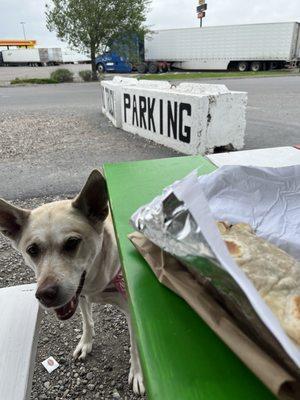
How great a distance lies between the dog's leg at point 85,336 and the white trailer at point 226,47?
32.8 m

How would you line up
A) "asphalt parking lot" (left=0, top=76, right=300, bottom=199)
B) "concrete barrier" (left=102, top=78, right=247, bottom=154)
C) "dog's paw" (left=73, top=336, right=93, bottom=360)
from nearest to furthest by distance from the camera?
"dog's paw" (left=73, top=336, right=93, bottom=360) → "asphalt parking lot" (left=0, top=76, right=300, bottom=199) → "concrete barrier" (left=102, top=78, right=247, bottom=154)

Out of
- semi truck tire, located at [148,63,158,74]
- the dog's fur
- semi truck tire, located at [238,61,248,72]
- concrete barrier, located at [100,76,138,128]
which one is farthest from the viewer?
semi truck tire, located at [148,63,158,74]

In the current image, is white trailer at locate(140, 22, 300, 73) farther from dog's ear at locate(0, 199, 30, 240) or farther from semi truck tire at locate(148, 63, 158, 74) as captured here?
dog's ear at locate(0, 199, 30, 240)

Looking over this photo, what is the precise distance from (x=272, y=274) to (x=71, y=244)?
4.18 ft

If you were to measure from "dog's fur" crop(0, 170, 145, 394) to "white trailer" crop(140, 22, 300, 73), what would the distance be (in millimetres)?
32752

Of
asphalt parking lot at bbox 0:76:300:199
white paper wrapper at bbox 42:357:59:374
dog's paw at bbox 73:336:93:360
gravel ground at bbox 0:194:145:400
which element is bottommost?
gravel ground at bbox 0:194:145:400

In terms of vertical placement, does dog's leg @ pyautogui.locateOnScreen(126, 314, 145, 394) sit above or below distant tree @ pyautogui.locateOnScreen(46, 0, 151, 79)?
below

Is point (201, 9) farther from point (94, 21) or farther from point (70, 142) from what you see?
point (70, 142)

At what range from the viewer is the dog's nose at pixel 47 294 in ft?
5.21

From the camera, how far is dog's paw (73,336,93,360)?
2.34 meters

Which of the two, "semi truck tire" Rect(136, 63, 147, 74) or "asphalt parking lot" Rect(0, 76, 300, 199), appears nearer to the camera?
"asphalt parking lot" Rect(0, 76, 300, 199)

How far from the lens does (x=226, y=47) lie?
1233 inches

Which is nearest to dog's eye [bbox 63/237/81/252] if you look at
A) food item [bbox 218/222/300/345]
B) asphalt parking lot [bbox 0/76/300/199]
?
food item [bbox 218/222/300/345]

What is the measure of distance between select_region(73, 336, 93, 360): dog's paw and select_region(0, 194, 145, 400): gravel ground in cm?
4
